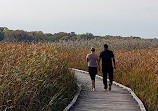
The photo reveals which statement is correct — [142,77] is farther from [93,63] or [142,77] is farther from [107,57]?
[93,63]

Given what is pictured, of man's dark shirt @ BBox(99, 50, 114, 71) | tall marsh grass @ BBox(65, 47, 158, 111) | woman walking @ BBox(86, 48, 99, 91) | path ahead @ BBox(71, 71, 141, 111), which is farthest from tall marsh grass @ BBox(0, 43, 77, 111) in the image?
tall marsh grass @ BBox(65, 47, 158, 111)

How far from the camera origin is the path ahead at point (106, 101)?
34.2 ft

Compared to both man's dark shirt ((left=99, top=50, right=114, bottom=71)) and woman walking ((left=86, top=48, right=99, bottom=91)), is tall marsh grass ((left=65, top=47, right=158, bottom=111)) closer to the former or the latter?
man's dark shirt ((left=99, top=50, right=114, bottom=71))

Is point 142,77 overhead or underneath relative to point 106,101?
overhead

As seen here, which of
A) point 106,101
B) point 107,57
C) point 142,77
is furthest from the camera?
point 142,77

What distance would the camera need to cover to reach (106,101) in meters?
11.6

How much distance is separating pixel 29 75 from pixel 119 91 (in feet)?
18.6

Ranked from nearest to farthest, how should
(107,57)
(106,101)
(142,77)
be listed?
(106,101), (107,57), (142,77)

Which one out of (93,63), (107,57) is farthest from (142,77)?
(93,63)

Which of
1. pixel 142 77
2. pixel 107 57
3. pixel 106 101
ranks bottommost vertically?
pixel 106 101

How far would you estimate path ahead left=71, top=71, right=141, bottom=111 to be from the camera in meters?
10.4

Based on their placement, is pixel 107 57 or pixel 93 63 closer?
pixel 107 57

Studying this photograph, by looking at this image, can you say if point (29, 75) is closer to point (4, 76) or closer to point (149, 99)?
point (4, 76)

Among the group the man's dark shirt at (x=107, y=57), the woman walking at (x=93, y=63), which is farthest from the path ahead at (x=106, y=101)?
the man's dark shirt at (x=107, y=57)
